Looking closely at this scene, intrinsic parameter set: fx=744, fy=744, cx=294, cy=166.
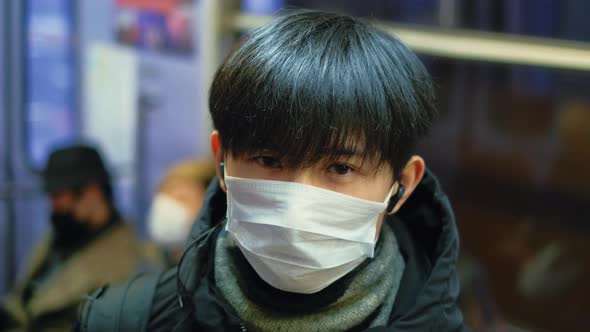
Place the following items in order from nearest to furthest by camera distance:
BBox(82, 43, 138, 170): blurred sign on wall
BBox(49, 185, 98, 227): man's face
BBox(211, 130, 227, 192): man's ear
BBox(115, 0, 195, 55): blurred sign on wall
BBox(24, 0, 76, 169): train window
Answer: BBox(211, 130, 227, 192): man's ear, BBox(49, 185, 98, 227): man's face, BBox(115, 0, 195, 55): blurred sign on wall, BBox(24, 0, 76, 169): train window, BBox(82, 43, 138, 170): blurred sign on wall

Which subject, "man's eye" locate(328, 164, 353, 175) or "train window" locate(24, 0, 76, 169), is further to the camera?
"train window" locate(24, 0, 76, 169)

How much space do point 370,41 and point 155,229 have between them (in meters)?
2.28

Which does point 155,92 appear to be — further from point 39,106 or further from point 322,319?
point 322,319

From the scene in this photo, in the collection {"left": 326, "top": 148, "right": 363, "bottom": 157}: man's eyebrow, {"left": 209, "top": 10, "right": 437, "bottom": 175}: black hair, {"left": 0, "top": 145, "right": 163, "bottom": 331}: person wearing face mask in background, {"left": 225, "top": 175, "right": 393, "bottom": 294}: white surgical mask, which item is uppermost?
{"left": 209, "top": 10, "right": 437, "bottom": 175}: black hair

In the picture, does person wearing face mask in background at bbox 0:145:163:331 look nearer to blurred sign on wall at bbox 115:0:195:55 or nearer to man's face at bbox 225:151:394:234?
blurred sign on wall at bbox 115:0:195:55

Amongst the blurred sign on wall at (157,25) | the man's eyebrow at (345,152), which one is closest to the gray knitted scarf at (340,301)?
the man's eyebrow at (345,152)

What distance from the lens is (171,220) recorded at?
3.27 metres

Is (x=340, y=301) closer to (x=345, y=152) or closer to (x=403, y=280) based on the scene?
(x=403, y=280)

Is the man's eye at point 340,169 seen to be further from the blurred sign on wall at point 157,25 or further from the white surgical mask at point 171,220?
the blurred sign on wall at point 157,25

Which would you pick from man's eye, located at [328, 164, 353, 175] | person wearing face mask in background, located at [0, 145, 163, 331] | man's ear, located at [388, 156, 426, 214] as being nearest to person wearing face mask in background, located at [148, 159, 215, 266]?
person wearing face mask in background, located at [0, 145, 163, 331]

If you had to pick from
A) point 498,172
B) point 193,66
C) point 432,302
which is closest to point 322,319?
point 432,302

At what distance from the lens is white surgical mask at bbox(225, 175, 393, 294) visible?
1124mm

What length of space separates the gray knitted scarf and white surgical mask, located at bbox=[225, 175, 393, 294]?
0.04 metres

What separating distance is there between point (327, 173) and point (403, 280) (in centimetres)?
26
